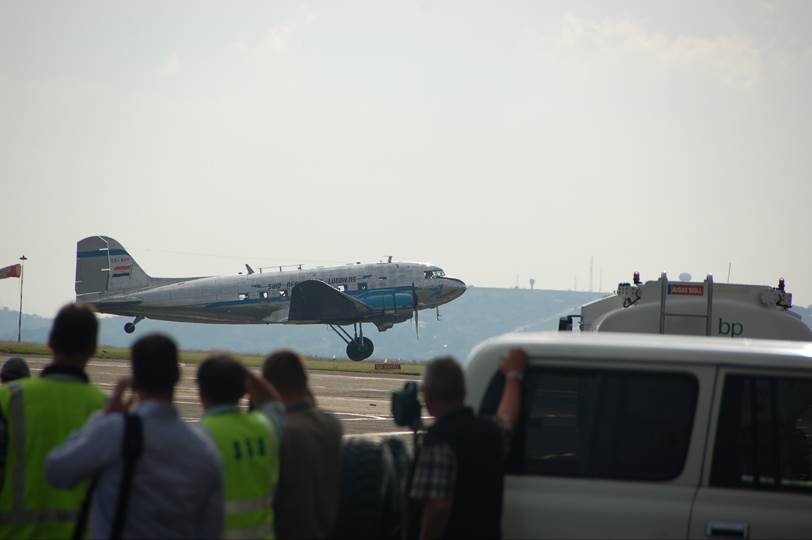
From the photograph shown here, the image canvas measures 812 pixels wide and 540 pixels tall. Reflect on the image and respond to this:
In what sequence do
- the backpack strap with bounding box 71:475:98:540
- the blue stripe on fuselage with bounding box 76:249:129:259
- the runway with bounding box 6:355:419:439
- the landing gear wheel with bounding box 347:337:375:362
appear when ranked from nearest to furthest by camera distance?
the backpack strap with bounding box 71:475:98:540
the runway with bounding box 6:355:419:439
the landing gear wheel with bounding box 347:337:375:362
the blue stripe on fuselage with bounding box 76:249:129:259

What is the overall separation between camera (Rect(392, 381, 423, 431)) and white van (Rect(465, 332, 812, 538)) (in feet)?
1.23

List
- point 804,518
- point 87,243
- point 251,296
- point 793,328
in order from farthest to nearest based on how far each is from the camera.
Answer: point 87,243 → point 251,296 → point 793,328 → point 804,518

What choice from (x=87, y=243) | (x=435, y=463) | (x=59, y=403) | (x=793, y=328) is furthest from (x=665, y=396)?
(x=87, y=243)

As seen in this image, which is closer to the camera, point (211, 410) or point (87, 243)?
point (211, 410)

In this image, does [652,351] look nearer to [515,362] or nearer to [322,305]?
[515,362]

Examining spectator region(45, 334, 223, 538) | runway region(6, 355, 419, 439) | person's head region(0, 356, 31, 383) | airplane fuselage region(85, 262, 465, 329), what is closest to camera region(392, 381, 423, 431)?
spectator region(45, 334, 223, 538)

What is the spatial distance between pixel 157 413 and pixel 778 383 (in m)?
3.57

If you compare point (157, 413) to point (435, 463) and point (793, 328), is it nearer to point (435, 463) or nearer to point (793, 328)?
point (435, 463)

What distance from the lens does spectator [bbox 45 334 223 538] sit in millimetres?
4754

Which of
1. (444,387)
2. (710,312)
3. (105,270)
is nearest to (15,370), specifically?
(444,387)

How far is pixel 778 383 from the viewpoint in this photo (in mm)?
6215

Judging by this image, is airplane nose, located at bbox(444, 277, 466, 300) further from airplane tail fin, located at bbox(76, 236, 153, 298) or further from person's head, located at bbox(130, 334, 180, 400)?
person's head, located at bbox(130, 334, 180, 400)

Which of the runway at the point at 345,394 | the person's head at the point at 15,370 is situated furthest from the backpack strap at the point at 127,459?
the runway at the point at 345,394

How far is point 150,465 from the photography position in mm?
4914
